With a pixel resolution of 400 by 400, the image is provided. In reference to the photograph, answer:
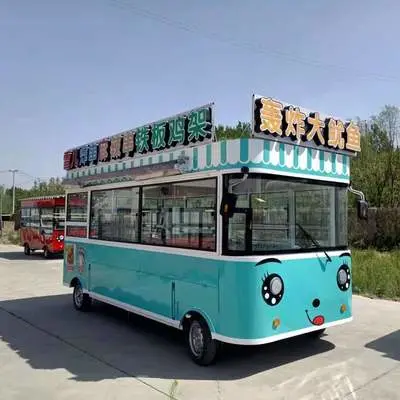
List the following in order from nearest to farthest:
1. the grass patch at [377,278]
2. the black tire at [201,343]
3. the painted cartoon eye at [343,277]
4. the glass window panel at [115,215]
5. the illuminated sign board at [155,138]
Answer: the black tire at [201,343] → the illuminated sign board at [155,138] → the painted cartoon eye at [343,277] → the glass window panel at [115,215] → the grass patch at [377,278]

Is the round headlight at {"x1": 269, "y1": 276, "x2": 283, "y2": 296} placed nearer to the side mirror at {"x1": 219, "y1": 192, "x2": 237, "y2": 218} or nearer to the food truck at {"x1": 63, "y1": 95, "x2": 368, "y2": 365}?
the food truck at {"x1": 63, "y1": 95, "x2": 368, "y2": 365}

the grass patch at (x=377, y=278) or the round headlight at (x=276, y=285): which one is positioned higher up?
the round headlight at (x=276, y=285)

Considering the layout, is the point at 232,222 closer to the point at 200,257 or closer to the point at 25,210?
the point at 200,257

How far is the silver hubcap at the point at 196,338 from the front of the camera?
18.2 feet

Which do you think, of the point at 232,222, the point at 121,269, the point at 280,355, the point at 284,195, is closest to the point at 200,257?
the point at 232,222

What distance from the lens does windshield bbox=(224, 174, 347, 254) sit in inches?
204

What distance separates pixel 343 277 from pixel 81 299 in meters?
4.78

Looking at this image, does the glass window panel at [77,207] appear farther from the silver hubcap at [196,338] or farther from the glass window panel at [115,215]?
the silver hubcap at [196,338]

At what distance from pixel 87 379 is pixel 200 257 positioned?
1764 mm

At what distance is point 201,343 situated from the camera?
5531 millimetres

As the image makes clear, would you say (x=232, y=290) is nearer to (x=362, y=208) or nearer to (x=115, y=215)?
(x=362, y=208)

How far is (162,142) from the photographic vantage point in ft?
21.0

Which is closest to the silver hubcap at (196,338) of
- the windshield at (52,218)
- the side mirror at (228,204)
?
the side mirror at (228,204)

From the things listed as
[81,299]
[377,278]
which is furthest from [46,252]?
[377,278]
